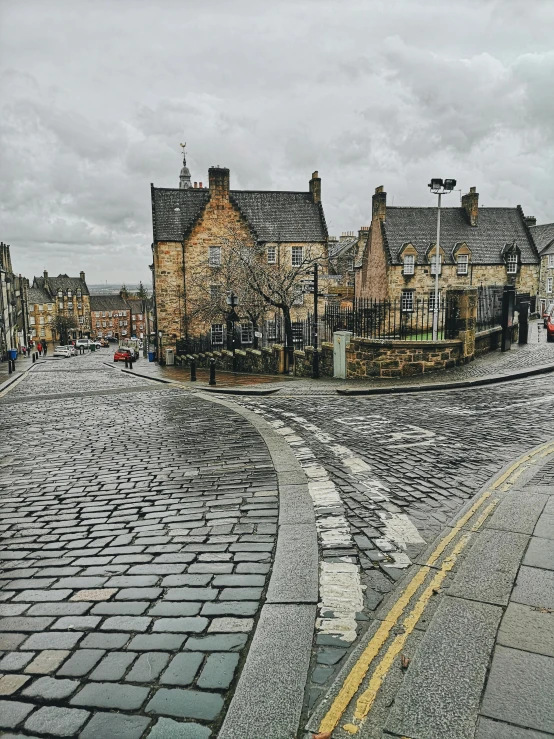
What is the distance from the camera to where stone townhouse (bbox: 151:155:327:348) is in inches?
1593

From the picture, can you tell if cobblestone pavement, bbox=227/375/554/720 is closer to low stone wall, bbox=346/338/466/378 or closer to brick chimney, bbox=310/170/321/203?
low stone wall, bbox=346/338/466/378

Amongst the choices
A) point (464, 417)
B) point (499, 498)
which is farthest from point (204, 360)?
point (499, 498)

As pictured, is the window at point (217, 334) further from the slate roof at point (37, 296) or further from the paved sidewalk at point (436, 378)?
the slate roof at point (37, 296)

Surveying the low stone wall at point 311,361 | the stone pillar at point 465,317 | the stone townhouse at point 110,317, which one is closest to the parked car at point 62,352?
the low stone wall at point 311,361

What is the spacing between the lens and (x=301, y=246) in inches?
1683

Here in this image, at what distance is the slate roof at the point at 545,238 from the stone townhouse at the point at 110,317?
112405mm

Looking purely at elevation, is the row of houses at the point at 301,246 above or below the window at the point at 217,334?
above

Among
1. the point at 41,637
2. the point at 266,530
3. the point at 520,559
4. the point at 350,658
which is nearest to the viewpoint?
the point at 350,658

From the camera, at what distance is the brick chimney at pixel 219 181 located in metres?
40.5

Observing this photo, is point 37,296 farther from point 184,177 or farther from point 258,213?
point 258,213

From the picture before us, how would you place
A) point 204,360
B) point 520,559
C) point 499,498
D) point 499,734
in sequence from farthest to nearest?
1. point 204,360
2. point 499,498
3. point 520,559
4. point 499,734

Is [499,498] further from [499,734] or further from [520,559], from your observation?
[499,734]

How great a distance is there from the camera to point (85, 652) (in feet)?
10.5

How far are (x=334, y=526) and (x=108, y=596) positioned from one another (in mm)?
2110
